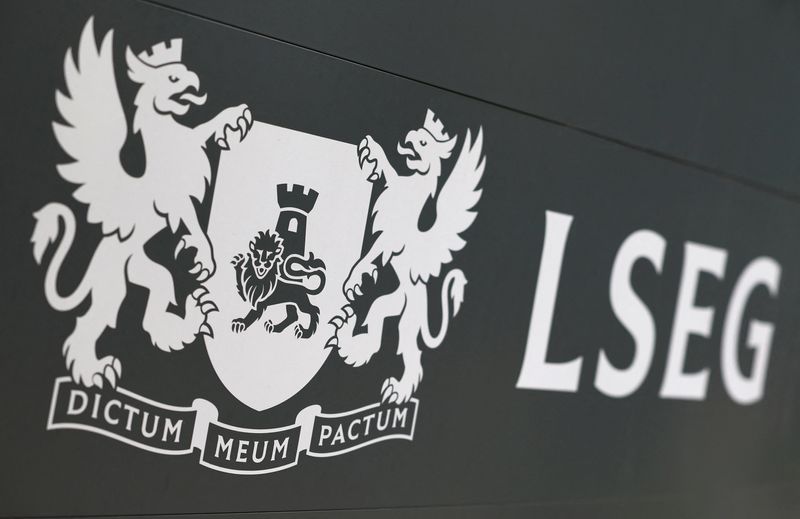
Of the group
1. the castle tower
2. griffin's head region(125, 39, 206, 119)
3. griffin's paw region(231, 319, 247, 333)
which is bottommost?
griffin's paw region(231, 319, 247, 333)

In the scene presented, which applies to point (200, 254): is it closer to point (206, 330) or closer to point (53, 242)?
point (206, 330)

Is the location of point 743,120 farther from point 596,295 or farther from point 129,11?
point 129,11

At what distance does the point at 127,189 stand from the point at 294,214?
37 cm

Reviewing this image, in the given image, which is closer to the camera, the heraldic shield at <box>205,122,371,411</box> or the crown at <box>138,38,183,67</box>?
the crown at <box>138,38,183,67</box>

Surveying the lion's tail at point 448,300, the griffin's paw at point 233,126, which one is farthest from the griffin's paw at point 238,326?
the lion's tail at point 448,300

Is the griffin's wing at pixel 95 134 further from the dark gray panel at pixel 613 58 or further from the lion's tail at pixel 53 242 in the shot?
the dark gray panel at pixel 613 58

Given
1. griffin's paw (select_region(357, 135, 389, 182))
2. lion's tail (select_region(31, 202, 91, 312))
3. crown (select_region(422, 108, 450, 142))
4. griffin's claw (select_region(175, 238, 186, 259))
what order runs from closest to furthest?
lion's tail (select_region(31, 202, 91, 312))
griffin's claw (select_region(175, 238, 186, 259))
griffin's paw (select_region(357, 135, 389, 182))
crown (select_region(422, 108, 450, 142))

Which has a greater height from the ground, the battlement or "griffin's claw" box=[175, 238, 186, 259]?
the battlement

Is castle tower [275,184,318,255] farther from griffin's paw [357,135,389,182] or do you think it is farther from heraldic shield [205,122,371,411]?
griffin's paw [357,135,389,182]

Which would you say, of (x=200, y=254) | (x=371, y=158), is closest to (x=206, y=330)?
(x=200, y=254)

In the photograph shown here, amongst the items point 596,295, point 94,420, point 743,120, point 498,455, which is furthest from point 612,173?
point 94,420

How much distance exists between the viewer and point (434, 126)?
2.06 metres

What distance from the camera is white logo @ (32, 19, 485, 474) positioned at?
5.32ft

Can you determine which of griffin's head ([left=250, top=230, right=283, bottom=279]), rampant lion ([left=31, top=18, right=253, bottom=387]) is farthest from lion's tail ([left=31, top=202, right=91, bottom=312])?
griffin's head ([left=250, top=230, right=283, bottom=279])
